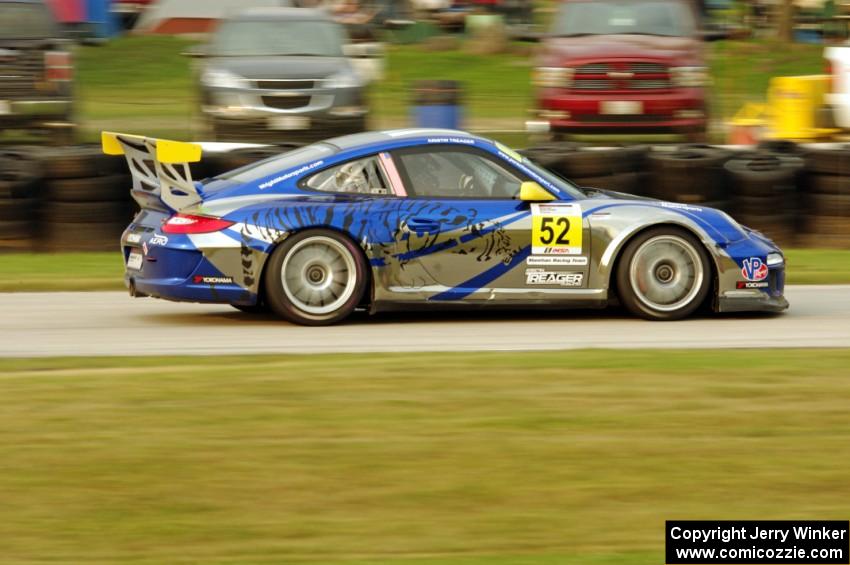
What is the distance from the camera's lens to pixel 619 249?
9.50 meters

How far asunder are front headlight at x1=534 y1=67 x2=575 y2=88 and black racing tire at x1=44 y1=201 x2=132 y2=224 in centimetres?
638

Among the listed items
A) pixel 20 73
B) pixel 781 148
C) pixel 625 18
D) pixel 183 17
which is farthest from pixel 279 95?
pixel 183 17

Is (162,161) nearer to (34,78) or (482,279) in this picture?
(482,279)

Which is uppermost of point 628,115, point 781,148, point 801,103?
point 801,103

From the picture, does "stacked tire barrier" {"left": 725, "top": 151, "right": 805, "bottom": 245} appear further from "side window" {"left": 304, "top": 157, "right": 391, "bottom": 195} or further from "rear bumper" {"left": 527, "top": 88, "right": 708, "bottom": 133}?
"side window" {"left": 304, "top": 157, "right": 391, "bottom": 195}

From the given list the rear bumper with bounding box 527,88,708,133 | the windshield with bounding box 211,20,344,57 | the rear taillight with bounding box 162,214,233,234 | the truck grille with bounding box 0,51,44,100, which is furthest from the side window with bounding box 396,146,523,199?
the truck grille with bounding box 0,51,44,100

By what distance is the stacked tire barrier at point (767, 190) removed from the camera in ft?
41.9

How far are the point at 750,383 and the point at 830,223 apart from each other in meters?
6.25

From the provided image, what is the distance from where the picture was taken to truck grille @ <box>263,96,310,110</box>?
16.8 meters

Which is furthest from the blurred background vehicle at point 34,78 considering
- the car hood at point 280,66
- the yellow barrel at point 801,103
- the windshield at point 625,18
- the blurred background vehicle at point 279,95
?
the yellow barrel at point 801,103

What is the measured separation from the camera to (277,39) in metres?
17.9

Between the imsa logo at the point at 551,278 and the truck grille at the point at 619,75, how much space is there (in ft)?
26.0

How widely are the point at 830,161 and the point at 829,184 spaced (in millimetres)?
248

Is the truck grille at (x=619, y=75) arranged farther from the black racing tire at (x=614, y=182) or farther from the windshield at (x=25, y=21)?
the windshield at (x=25, y=21)
